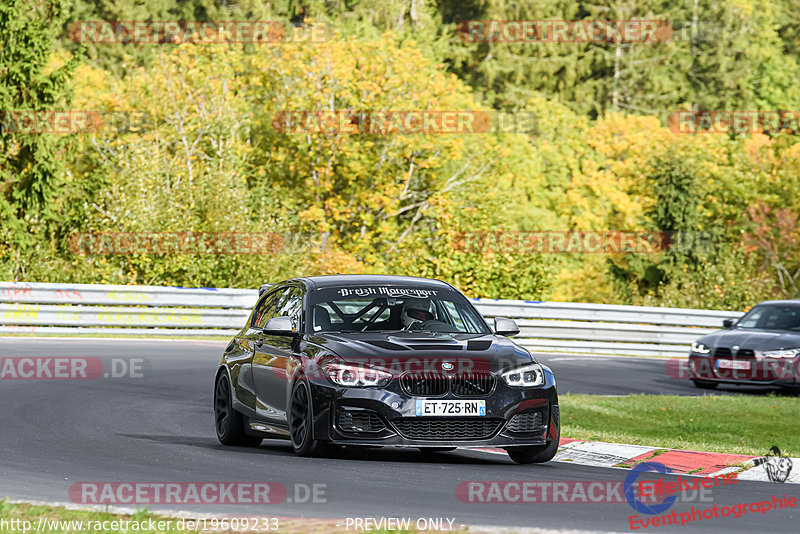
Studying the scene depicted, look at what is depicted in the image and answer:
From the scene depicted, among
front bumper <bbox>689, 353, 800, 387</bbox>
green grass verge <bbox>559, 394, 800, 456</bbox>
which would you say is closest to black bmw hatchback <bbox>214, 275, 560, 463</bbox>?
green grass verge <bbox>559, 394, 800, 456</bbox>

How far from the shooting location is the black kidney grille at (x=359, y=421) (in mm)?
10227

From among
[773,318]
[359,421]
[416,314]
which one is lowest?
[773,318]

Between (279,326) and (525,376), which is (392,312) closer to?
(279,326)

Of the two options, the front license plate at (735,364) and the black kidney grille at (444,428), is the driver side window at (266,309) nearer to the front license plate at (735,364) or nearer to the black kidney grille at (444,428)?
the black kidney grille at (444,428)

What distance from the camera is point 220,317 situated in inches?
1053

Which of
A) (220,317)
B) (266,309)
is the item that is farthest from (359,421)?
(220,317)

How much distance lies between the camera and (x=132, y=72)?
54344mm

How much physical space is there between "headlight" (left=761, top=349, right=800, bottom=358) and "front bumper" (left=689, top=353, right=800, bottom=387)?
0.18 ft

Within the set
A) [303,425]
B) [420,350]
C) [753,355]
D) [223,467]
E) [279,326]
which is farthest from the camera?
[753,355]

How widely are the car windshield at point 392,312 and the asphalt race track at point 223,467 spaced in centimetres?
106

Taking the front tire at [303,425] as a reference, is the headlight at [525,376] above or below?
above

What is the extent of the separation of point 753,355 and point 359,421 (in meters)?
12.6

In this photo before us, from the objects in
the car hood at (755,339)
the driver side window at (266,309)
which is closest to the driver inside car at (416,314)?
the driver side window at (266,309)

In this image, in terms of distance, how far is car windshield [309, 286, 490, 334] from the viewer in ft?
37.4
